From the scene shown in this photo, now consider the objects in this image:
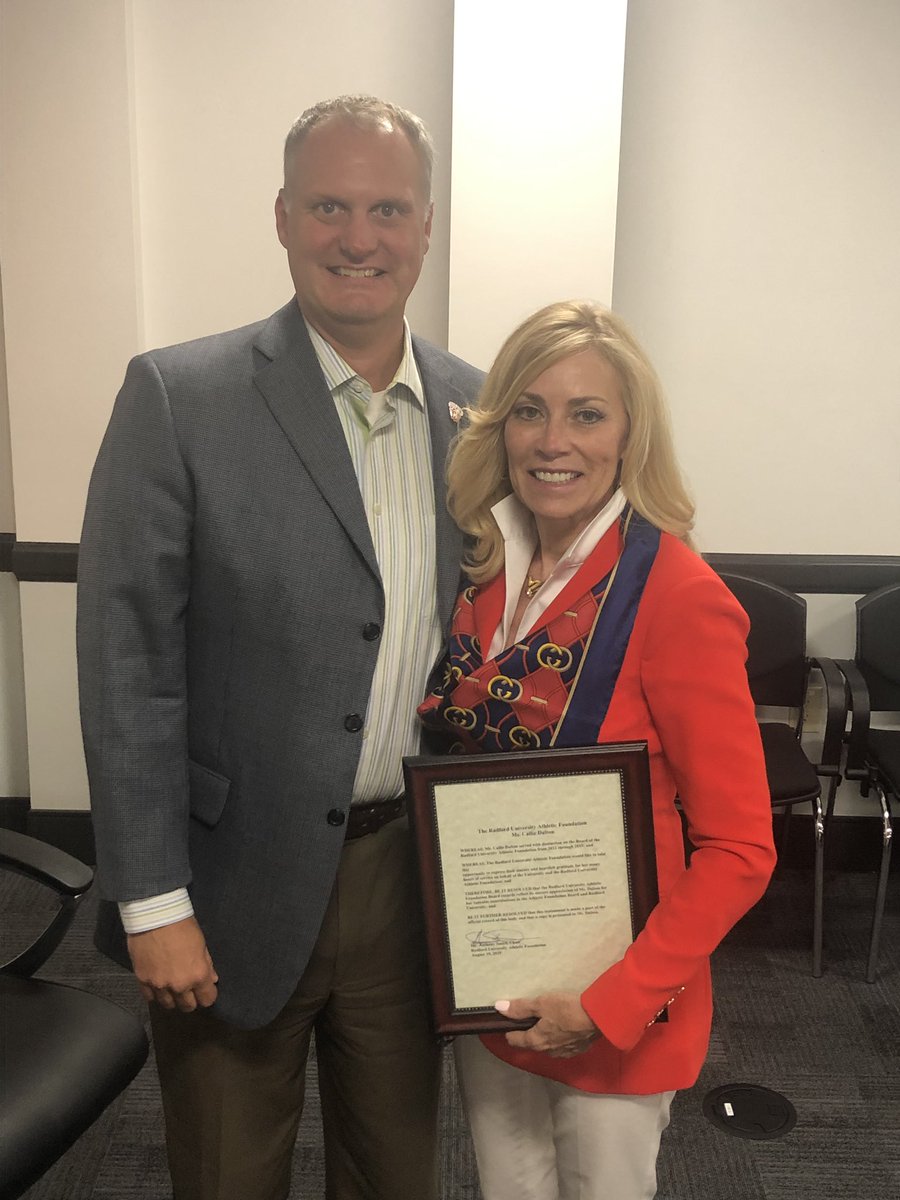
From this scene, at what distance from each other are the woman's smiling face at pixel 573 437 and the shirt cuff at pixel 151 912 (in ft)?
2.32

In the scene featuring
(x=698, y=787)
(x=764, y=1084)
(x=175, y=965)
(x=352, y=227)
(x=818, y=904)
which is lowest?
(x=764, y=1084)

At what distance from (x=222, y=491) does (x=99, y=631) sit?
0.24 meters

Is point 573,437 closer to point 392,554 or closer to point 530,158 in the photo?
point 392,554

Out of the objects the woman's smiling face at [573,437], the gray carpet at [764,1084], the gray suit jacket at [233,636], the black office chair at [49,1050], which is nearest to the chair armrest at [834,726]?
the gray carpet at [764,1084]

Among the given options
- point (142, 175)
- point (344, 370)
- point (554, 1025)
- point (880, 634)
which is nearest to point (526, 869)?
point (554, 1025)

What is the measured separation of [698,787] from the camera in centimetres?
122

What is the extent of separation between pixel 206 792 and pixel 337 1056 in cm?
50

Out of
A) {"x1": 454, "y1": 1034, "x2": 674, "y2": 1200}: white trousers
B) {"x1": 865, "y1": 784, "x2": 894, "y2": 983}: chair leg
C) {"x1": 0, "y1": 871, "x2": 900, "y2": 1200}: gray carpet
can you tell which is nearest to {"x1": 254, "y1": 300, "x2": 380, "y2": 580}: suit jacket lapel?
{"x1": 454, "y1": 1034, "x2": 674, "y2": 1200}: white trousers

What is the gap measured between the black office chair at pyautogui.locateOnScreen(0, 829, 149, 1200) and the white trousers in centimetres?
52

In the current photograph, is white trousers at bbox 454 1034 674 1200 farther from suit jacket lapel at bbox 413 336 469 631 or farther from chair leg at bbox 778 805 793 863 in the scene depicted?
chair leg at bbox 778 805 793 863

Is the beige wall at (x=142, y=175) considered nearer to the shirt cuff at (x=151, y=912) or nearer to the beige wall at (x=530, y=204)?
the beige wall at (x=530, y=204)

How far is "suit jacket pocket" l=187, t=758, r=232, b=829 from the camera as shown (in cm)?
136

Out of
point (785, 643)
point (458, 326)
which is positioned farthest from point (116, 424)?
point (785, 643)

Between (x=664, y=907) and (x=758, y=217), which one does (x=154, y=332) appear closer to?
(x=758, y=217)
